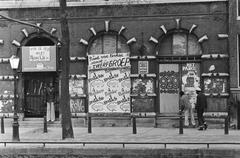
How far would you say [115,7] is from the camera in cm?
2608

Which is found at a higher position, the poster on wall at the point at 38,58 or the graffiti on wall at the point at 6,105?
the poster on wall at the point at 38,58

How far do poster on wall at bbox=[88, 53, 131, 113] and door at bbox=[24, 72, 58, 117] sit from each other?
2328 millimetres

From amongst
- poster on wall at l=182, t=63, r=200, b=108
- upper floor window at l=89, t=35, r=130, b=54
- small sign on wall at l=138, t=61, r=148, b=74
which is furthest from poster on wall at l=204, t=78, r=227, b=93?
upper floor window at l=89, t=35, r=130, b=54

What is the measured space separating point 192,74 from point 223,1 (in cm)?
389

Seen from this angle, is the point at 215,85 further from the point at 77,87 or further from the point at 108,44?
the point at 77,87

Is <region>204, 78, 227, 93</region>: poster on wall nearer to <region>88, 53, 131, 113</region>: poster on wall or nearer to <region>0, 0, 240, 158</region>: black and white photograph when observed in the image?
<region>0, 0, 240, 158</region>: black and white photograph

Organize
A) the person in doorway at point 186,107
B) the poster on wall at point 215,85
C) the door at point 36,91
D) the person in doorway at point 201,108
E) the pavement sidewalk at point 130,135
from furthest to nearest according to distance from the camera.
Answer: the door at point 36,91 < the poster on wall at point 215,85 < the person in doorway at point 186,107 < the person in doorway at point 201,108 < the pavement sidewalk at point 130,135

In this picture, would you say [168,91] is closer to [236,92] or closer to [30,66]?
[236,92]

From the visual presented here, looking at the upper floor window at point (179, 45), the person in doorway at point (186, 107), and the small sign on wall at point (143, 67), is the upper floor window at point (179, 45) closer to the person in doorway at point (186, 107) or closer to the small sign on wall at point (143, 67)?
the small sign on wall at point (143, 67)

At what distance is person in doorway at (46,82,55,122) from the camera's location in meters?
26.3

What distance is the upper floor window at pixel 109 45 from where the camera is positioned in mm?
26188

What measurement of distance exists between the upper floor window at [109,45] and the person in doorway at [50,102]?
292 cm

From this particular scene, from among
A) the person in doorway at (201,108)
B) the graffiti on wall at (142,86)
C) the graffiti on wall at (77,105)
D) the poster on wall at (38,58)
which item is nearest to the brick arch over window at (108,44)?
the graffiti on wall at (142,86)

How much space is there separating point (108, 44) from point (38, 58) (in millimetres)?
3747
